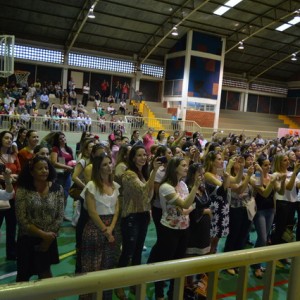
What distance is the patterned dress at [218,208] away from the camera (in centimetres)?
393

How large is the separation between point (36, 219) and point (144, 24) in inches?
760

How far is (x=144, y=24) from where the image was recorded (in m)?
20.4

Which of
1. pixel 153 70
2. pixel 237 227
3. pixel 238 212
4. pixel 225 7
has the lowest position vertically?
pixel 237 227

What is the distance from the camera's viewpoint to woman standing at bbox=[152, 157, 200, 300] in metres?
3.26

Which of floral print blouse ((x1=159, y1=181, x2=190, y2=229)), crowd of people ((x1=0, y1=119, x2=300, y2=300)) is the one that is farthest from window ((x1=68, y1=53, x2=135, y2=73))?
floral print blouse ((x1=159, y1=181, x2=190, y2=229))

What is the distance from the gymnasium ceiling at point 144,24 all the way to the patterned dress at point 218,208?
1513cm

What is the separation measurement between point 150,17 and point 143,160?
704 inches

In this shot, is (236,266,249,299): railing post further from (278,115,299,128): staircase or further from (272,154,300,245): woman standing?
(278,115,299,128): staircase

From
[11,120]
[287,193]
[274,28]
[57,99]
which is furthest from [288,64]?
[287,193]

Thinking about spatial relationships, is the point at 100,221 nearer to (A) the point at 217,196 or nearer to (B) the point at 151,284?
(B) the point at 151,284

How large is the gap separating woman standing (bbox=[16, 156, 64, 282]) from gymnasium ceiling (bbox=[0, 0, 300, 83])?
613 inches

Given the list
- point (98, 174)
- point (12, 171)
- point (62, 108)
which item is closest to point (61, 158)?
point (12, 171)

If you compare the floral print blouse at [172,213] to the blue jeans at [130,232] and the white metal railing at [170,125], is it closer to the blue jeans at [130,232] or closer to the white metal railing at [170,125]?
the blue jeans at [130,232]

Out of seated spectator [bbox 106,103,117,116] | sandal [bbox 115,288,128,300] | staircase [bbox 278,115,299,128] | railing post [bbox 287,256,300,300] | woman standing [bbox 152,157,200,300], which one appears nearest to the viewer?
railing post [bbox 287,256,300,300]
